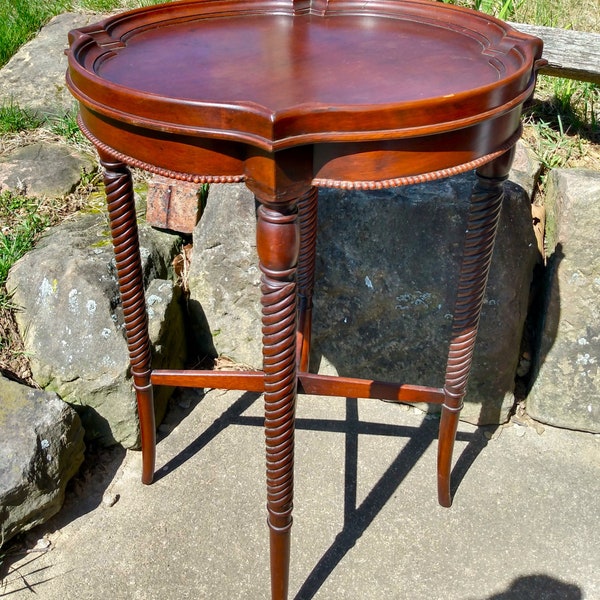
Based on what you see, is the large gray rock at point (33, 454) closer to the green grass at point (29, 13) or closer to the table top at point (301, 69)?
the table top at point (301, 69)

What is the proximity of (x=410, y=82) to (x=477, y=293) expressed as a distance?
63 centimetres

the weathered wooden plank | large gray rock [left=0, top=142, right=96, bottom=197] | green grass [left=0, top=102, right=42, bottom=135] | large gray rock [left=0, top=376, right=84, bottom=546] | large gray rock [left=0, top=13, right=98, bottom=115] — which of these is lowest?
large gray rock [left=0, top=376, right=84, bottom=546]

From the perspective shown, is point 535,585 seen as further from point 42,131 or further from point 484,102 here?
point 42,131

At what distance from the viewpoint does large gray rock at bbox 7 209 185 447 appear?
212 centimetres

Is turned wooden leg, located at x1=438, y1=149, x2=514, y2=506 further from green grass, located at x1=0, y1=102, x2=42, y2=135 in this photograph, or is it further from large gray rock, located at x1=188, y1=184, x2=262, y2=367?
green grass, located at x1=0, y1=102, x2=42, y2=135

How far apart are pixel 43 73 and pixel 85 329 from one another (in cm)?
181

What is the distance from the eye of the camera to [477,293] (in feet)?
5.68

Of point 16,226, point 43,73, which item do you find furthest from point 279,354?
point 43,73

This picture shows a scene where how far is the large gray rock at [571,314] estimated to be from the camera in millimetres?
2148

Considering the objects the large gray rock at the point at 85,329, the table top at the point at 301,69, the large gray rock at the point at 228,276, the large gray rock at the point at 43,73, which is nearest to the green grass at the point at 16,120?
the large gray rock at the point at 43,73

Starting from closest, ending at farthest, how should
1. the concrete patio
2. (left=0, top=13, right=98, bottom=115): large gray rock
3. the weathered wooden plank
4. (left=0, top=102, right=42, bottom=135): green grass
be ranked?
1. the concrete patio
2. the weathered wooden plank
3. (left=0, top=102, right=42, bottom=135): green grass
4. (left=0, top=13, right=98, bottom=115): large gray rock

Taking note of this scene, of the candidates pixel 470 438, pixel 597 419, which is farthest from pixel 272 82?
pixel 597 419

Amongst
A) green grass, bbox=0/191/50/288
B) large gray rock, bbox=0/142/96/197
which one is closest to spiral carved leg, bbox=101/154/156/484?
green grass, bbox=0/191/50/288

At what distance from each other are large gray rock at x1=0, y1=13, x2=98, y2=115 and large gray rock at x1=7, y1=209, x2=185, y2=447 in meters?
1.20
